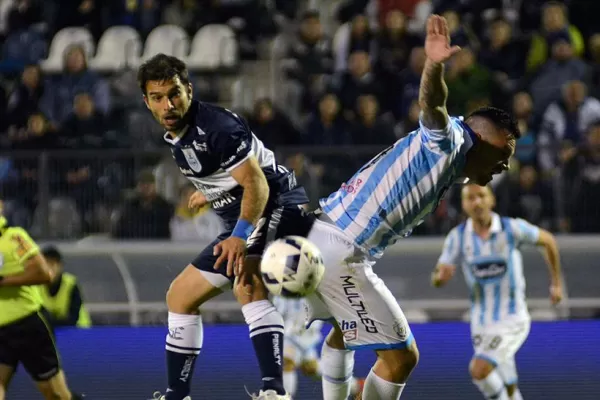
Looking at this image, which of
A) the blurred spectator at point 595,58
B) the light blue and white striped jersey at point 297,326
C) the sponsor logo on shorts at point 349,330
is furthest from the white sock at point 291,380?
the blurred spectator at point 595,58

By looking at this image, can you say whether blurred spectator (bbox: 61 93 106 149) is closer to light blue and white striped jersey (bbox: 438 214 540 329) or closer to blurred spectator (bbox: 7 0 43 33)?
blurred spectator (bbox: 7 0 43 33)

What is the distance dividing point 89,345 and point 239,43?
6.00m

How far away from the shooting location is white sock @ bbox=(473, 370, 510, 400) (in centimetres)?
1025

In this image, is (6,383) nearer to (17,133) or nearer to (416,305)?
(416,305)

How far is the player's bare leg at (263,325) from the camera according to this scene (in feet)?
21.9

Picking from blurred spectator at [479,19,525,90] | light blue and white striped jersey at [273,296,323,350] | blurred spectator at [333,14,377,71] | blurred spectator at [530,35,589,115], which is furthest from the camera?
blurred spectator at [333,14,377,71]

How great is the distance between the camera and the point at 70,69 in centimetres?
1508

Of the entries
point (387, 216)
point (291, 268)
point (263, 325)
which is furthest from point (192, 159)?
point (387, 216)

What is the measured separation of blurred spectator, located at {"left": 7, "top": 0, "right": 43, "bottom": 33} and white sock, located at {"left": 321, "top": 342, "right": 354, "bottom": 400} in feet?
34.4

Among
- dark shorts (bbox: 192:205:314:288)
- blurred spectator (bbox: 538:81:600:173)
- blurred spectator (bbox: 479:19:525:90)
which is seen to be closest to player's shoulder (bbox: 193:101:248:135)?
dark shorts (bbox: 192:205:314:288)

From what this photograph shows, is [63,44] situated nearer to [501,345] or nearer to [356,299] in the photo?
[501,345]

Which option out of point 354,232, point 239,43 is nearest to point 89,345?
point 354,232

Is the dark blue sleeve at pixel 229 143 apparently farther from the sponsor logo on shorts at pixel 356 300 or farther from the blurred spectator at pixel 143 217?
the blurred spectator at pixel 143 217

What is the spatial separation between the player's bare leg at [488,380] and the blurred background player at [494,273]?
0.07 feet
